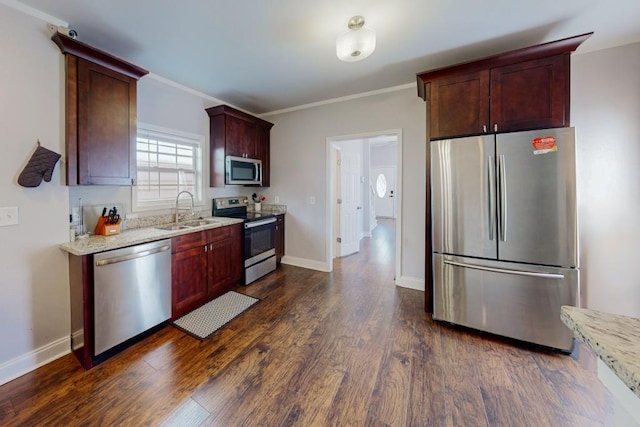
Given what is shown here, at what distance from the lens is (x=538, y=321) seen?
7.01 ft

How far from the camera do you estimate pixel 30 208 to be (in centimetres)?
192

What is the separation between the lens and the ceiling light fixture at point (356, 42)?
190 centimetres

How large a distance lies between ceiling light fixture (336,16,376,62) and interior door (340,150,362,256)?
2.86 meters

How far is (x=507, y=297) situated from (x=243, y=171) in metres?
3.58

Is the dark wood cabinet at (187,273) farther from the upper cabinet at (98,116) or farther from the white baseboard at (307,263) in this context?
the white baseboard at (307,263)

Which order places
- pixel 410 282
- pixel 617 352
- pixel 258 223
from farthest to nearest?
pixel 258 223 < pixel 410 282 < pixel 617 352

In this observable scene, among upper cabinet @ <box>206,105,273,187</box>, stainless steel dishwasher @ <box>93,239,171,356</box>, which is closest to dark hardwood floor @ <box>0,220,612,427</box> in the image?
stainless steel dishwasher @ <box>93,239,171,356</box>

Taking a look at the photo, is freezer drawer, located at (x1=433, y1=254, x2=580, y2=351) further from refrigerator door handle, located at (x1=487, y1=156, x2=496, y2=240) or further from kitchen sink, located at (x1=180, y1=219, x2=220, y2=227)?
kitchen sink, located at (x1=180, y1=219, x2=220, y2=227)

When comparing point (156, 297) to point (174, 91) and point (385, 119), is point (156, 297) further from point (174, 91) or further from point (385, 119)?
point (385, 119)

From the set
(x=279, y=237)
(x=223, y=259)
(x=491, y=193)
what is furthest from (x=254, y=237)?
(x=491, y=193)

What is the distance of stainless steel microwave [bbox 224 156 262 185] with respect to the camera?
3.66 metres

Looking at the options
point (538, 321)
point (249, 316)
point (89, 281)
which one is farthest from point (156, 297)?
point (538, 321)

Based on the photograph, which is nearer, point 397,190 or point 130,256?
point 130,256

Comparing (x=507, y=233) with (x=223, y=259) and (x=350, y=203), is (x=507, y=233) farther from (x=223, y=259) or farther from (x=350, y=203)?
(x=350, y=203)
